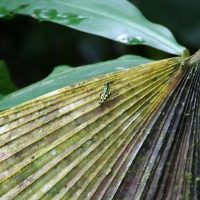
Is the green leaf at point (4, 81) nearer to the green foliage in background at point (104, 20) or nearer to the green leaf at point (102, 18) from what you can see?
the green foliage in background at point (104, 20)

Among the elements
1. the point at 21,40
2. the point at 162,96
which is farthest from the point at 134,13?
the point at 21,40

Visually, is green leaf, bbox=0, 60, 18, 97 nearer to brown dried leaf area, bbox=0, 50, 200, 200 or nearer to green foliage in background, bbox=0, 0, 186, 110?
green foliage in background, bbox=0, 0, 186, 110

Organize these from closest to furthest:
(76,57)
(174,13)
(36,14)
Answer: (36,14) → (174,13) → (76,57)

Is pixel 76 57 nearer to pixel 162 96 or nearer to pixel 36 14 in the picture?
pixel 36 14

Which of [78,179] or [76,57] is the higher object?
[76,57]

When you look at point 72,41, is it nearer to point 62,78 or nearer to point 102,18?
point 102,18
